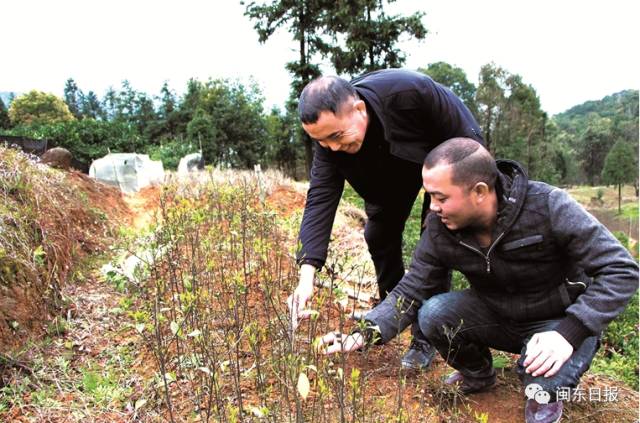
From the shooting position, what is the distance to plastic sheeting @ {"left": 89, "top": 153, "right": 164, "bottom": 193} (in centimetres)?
1122

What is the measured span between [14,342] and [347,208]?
7.13m

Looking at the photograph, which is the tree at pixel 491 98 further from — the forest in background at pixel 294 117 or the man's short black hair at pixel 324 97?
the man's short black hair at pixel 324 97

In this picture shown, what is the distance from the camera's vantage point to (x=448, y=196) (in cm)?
208

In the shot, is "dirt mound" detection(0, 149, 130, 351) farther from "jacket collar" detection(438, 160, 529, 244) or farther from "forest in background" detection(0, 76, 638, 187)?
"forest in background" detection(0, 76, 638, 187)

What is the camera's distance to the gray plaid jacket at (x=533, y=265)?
2.00m

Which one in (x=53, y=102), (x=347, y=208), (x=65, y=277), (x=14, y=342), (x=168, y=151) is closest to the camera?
(x=14, y=342)

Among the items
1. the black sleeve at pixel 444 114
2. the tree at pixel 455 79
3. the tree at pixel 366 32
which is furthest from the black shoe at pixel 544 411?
the tree at pixel 455 79

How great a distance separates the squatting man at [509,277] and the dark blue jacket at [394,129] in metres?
0.39

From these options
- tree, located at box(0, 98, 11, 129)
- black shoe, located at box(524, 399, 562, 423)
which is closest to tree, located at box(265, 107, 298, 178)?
tree, located at box(0, 98, 11, 129)

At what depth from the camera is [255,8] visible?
1998 centimetres

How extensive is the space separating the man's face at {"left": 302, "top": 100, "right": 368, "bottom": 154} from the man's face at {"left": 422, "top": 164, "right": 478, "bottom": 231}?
0.41 meters

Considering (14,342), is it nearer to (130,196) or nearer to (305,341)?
(305,341)

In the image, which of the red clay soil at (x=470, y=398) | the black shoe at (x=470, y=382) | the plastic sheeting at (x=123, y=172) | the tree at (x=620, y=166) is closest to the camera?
the red clay soil at (x=470, y=398)

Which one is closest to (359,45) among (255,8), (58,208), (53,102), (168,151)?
(255,8)
